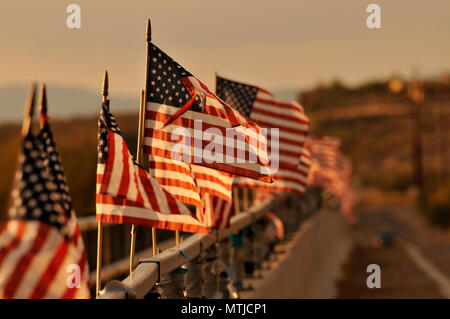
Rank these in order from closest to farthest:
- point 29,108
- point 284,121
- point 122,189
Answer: point 29,108 → point 122,189 → point 284,121

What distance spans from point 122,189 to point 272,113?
26.7 ft

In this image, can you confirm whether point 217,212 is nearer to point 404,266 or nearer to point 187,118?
point 187,118

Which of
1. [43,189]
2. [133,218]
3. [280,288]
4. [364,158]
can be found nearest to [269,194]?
[280,288]

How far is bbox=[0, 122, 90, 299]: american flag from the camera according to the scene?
5590 mm

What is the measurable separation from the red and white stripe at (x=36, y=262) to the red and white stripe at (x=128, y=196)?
1.34 m

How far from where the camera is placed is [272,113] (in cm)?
1527

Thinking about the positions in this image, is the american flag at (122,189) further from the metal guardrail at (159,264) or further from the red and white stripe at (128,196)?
the metal guardrail at (159,264)

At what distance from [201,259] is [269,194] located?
778 centimetres

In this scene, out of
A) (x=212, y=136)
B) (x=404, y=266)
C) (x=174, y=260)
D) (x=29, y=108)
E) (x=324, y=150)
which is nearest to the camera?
(x=29, y=108)

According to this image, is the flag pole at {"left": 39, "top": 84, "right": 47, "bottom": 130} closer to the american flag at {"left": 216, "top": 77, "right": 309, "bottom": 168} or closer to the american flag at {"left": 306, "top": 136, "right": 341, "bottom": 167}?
the american flag at {"left": 216, "top": 77, "right": 309, "bottom": 168}

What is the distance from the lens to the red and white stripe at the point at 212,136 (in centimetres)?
905

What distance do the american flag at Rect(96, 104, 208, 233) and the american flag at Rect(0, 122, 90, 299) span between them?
1206 millimetres

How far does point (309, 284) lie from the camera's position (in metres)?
16.1

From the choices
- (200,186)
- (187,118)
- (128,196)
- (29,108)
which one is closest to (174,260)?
(128,196)
